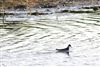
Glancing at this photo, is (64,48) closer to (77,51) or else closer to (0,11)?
(77,51)

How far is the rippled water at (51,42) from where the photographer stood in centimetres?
2019

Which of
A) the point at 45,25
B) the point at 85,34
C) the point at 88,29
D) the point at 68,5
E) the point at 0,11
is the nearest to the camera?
the point at 85,34

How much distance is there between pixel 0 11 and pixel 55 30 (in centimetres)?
1314

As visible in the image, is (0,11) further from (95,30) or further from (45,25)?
(95,30)

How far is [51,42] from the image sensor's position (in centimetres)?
2453

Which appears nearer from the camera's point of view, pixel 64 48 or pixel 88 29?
pixel 64 48

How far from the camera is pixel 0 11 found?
40812 millimetres

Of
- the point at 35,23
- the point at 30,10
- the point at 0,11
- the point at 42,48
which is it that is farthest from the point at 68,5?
the point at 42,48

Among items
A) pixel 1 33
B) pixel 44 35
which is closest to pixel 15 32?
pixel 1 33

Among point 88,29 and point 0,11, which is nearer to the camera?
point 88,29

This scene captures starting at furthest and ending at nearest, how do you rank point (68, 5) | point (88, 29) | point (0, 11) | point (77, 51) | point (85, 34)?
point (68, 5) < point (0, 11) < point (88, 29) < point (85, 34) < point (77, 51)

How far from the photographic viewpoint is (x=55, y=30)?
95.0ft

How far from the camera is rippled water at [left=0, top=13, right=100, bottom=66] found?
20188mm

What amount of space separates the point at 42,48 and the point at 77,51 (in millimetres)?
2097
